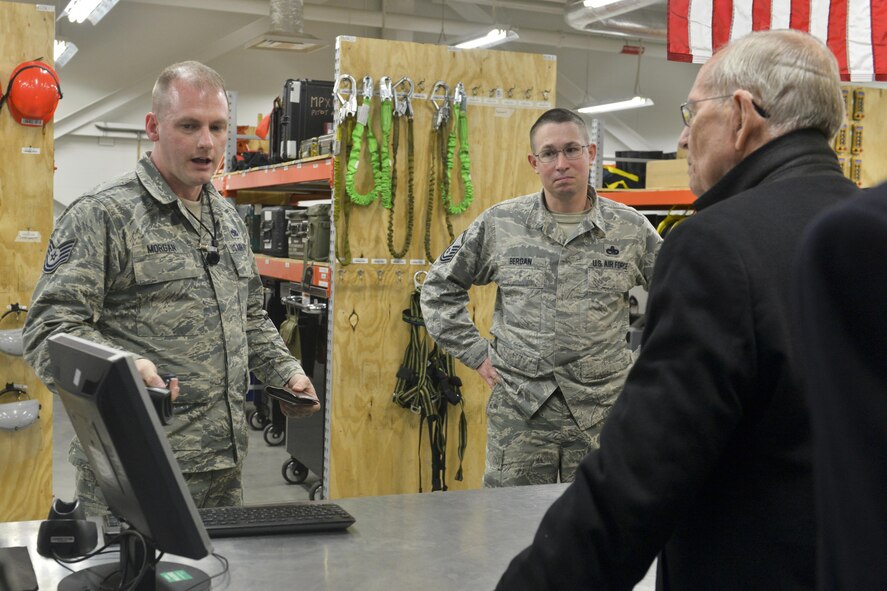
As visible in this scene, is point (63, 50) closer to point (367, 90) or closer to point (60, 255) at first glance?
point (367, 90)

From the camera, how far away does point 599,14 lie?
1122 cm

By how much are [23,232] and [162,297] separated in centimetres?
275

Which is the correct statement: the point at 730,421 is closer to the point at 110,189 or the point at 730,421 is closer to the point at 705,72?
the point at 705,72

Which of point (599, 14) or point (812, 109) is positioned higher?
point (599, 14)

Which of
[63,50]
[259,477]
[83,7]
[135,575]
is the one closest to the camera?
[135,575]

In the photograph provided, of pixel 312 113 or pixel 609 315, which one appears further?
pixel 312 113

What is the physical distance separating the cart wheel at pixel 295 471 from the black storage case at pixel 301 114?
83.0 inches

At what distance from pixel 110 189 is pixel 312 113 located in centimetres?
373

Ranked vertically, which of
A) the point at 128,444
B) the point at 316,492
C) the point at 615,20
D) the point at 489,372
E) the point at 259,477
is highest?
the point at 615,20

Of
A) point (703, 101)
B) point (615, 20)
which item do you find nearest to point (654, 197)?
point (703, 101)

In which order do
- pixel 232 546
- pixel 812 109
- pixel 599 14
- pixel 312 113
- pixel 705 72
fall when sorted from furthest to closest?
pixel 599 14, pixel 312 113, pixel 232 546, pixel 705 72, pixel 812 109

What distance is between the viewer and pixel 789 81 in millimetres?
1416

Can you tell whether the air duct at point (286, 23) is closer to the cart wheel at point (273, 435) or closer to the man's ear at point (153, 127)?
the cart wheel at point (273, 435)

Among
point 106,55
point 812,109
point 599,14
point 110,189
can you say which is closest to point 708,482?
point 812,109
